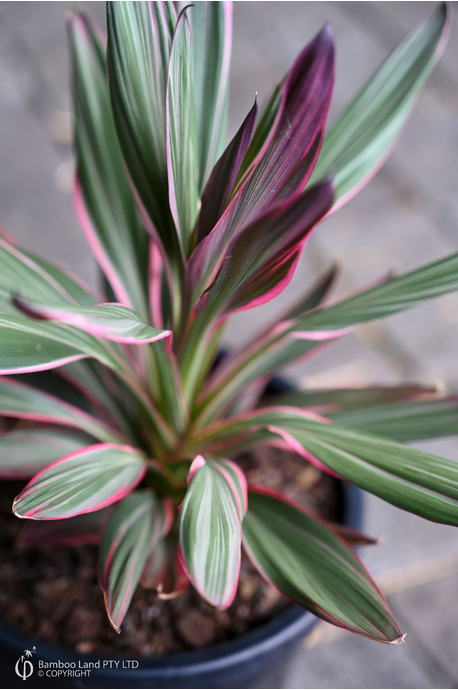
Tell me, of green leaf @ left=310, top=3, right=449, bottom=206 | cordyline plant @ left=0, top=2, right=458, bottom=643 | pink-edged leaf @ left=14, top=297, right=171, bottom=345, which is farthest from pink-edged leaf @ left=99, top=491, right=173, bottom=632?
green leaf @ left=310, top=3, right=449, bottom=206

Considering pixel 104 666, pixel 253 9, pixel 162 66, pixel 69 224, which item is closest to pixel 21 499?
pixel 104 666

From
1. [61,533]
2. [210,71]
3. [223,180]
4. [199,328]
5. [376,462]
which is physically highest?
[210,71]

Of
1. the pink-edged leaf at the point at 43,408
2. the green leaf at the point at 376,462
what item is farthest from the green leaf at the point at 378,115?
the pink-edged leaf at the point at 43,408

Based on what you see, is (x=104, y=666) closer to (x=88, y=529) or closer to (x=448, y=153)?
(x=88, y=529)

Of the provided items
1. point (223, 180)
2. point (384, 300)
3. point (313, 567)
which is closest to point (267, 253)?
point (223, 180)

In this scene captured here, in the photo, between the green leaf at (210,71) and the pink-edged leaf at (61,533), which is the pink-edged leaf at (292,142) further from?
the pink-edged leaf at (61,533)

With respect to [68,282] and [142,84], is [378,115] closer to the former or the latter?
[142,84]
